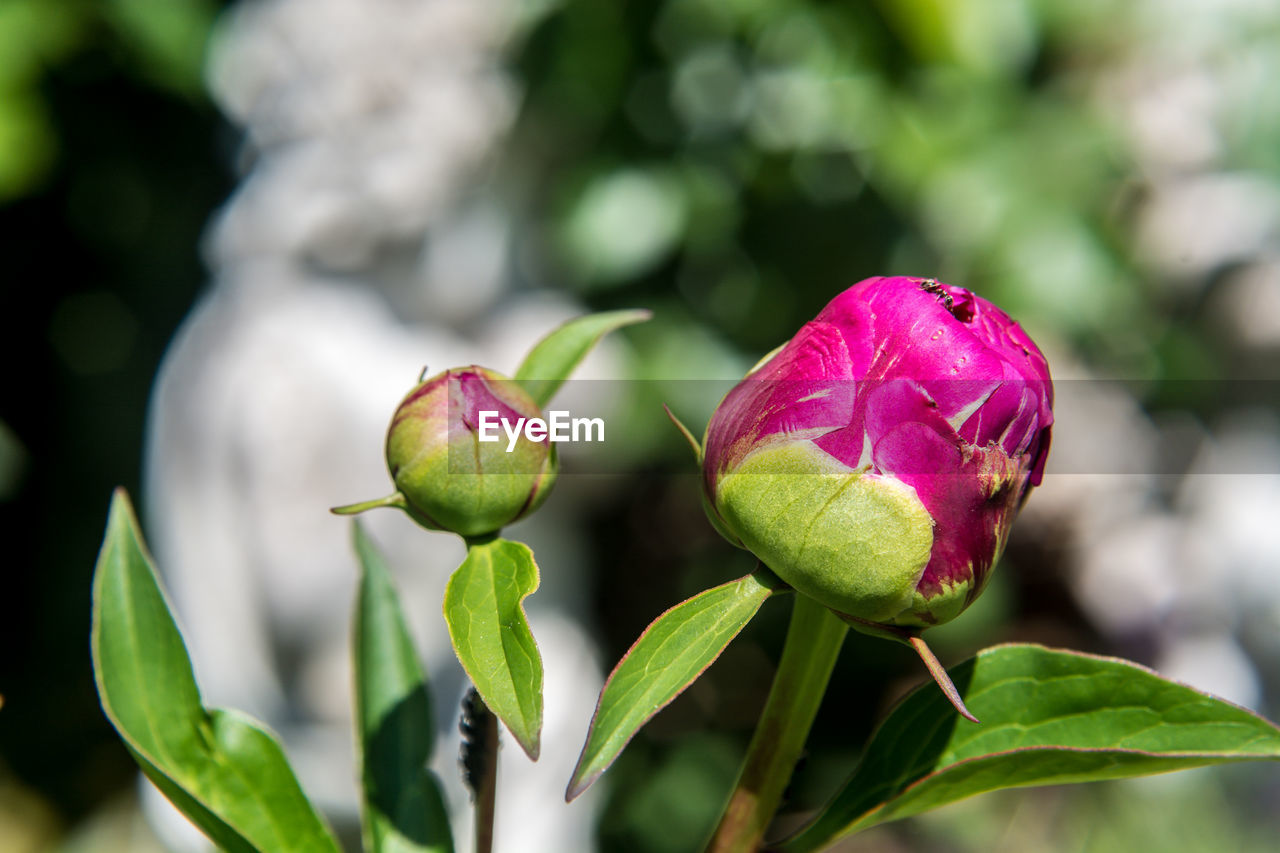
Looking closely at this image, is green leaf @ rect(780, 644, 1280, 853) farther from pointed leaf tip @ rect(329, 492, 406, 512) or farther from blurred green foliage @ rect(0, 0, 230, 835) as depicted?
blurred green foliage @ rect(0, 0, 230, 835)

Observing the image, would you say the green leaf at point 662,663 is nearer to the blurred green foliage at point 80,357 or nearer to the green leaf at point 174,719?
the green leaf at point 174,719

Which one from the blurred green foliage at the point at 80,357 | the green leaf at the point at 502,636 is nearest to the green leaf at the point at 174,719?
the green leaf at the point at 502,636

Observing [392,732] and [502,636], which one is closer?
[502,636]

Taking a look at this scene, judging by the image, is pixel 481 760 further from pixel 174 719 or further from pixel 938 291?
pixel 938 291

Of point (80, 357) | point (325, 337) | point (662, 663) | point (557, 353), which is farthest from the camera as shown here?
point (80, 357)

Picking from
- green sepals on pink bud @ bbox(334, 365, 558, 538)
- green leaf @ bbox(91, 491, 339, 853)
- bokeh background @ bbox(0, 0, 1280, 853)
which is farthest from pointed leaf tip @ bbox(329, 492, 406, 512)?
bokeh background @ bbox(0, 0, 1280, 853)

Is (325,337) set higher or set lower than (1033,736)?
lower

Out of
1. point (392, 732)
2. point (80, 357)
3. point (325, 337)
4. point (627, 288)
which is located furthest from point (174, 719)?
point (80, 357)

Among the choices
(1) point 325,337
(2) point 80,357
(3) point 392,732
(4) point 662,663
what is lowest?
(2) point 80,357
